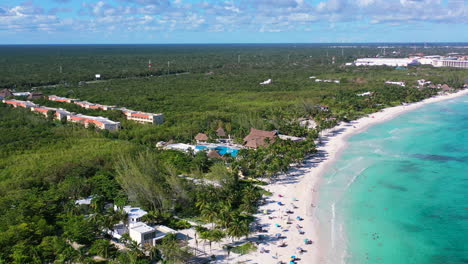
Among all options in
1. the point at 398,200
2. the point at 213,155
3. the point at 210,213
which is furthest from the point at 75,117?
the point at 398,200

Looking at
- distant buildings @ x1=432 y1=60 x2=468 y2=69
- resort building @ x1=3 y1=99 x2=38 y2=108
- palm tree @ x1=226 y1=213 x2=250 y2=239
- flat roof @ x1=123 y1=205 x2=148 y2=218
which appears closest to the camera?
palm tree @ x1=226 y1=213 x2=250 y2=239

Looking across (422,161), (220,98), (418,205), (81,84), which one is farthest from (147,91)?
(418,205)

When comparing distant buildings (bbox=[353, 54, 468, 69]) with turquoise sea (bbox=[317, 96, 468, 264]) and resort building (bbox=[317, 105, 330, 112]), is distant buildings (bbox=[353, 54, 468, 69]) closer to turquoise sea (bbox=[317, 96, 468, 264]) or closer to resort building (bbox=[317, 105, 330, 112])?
resort building (bbox=[317, 105, 330, 112])

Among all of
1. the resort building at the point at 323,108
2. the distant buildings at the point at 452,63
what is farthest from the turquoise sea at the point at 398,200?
the distant buildings at the point at 452,63

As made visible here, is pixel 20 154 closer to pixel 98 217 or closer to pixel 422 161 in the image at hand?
pixel 98 217

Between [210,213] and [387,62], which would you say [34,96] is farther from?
[387,62]

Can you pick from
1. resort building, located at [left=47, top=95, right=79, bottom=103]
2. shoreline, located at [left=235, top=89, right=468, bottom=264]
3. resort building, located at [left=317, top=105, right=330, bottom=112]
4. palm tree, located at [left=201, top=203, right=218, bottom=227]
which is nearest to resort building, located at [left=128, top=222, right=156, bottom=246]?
palm tree, located at [left=201, top=203, right=218, bottom=227]
